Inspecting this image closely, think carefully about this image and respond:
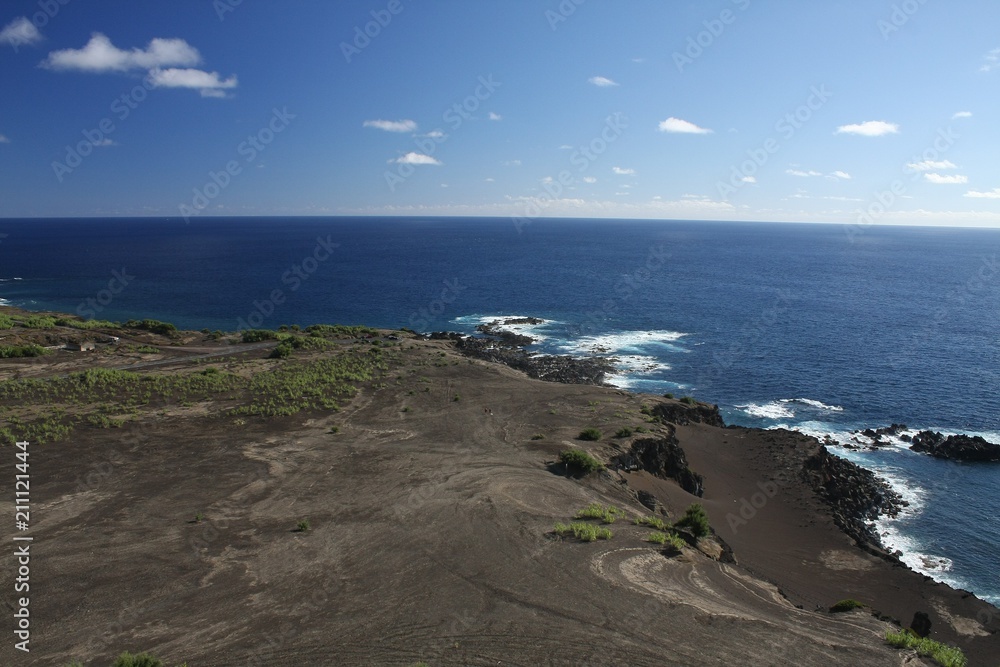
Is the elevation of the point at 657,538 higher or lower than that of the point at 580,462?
lower

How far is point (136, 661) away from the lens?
694 inches

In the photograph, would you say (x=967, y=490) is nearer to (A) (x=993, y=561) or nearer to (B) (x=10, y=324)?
(A) (x=993, y=561)

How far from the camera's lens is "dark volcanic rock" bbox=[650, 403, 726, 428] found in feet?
171

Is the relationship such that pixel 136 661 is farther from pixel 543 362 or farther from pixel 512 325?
pixel 512 325

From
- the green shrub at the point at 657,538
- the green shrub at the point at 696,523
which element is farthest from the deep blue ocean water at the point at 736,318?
the green shrub at the point at 657,538

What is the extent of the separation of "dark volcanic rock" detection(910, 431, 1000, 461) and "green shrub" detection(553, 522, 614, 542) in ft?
140

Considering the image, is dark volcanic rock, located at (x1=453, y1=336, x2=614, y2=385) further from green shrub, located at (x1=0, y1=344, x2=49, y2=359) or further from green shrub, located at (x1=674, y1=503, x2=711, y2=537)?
green shrub, located at (x1=0, y1=344, x2=49, y2=359)

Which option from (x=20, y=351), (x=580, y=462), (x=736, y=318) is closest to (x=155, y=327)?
(x=20, y=351)

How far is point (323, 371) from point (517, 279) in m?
98.5

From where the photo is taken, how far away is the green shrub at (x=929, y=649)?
60.5ft

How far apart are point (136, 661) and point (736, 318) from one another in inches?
4170

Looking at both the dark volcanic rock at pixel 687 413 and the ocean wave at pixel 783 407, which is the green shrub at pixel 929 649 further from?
the ocean wave at pixel 783 407

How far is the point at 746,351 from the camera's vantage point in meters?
83.9

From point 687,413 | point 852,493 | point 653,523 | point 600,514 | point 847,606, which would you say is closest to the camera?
point 847,606
